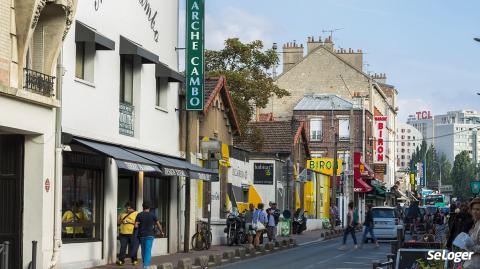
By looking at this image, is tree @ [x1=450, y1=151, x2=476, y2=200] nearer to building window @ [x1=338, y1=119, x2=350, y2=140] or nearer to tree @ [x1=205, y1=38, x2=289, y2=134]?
building window @ [x1=338, y1=119, x2=350, y2=140]

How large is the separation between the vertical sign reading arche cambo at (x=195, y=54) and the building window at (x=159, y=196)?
273cm

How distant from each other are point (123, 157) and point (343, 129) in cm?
6078

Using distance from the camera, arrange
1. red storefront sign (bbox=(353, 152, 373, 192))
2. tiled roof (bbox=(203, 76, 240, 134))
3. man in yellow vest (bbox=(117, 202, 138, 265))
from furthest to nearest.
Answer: red storefront sign (bbox=(353, 152, 373, 192)) → tiled roof (bbox=(203, 76, 240, 134)) → man in yellow vest (bbox=(117, 202, 138, 265))

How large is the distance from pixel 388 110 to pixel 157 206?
77.2 meters

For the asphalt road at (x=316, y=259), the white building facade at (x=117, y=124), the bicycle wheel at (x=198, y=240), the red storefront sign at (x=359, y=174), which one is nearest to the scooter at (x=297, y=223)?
the asphalt road at (x=316, y=259)

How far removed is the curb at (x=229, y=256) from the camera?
2447 cm

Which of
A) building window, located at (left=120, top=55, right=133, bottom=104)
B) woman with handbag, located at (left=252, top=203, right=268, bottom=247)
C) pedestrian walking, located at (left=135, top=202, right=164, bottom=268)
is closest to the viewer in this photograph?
pedestrian walking, located at (left=135, top=202, right=164, bottom=268)

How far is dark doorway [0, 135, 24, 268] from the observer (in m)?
21.2

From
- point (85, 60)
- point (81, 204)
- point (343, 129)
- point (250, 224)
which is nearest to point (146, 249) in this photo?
point (81, 204)

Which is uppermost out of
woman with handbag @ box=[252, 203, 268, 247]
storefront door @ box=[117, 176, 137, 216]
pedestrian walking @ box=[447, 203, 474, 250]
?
storefront door @ box=[117, 176, 137, 216]

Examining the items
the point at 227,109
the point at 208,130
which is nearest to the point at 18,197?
the point at 208,130

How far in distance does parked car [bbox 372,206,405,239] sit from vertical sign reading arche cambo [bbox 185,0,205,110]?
16.2 meters

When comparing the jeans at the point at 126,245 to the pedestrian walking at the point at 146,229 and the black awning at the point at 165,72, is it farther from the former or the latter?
the black awning at the point at 165,72

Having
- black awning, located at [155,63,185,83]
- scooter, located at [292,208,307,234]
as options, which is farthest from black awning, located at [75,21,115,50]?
scooter, located at [292,208,307,234]
